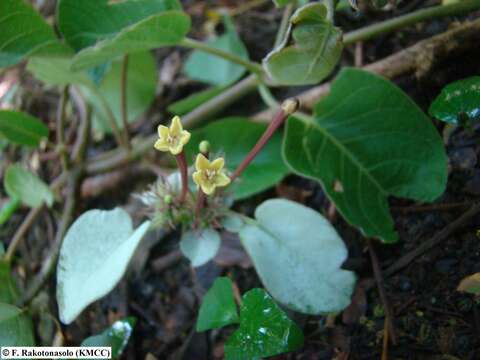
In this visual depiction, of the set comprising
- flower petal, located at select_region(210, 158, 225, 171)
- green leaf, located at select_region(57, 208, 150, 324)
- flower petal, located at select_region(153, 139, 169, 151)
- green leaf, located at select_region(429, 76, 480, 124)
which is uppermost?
flower petal, located at select_region(153, 139, 169, 151)

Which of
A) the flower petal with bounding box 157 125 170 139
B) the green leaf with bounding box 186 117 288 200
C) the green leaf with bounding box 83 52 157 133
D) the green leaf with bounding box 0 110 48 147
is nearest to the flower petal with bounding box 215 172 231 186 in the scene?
the flower petal with bounding box 157 125 170 139

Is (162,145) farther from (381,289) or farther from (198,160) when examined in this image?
(381,289)

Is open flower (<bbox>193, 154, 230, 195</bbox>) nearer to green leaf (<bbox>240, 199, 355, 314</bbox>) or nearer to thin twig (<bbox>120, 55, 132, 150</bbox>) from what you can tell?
green leaf (<bbox>240, 199, 355, 314</bbox>)

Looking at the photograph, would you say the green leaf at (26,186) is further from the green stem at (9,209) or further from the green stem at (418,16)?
the green stem at (418,16)

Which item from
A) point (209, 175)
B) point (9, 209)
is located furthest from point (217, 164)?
point (9, 209)

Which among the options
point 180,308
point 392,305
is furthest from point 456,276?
point 180,308

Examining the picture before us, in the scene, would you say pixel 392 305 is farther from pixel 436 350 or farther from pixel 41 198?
pixel 41 198
